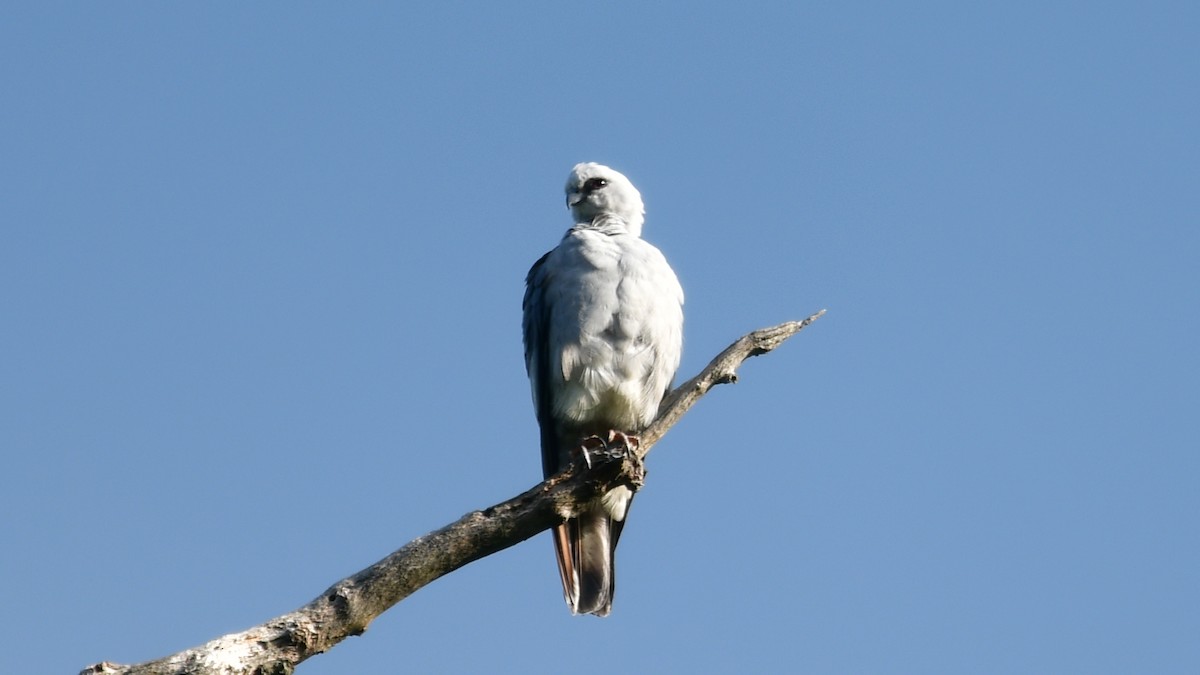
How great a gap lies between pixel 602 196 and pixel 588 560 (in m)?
2.68

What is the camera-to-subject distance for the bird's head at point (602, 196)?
961cm

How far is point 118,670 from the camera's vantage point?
5281 millimetres

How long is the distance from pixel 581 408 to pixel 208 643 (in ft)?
10.7

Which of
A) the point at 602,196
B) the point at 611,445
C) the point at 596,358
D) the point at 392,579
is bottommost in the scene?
the point at 392,579

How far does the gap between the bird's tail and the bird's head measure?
213 centimetres

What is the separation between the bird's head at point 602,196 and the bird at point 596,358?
787mm

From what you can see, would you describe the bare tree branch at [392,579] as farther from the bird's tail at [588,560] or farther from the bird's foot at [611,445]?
the bird's tail at [588,560]

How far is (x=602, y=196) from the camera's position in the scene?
380 inches

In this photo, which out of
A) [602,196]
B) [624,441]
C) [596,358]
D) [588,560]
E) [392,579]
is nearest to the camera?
[392,579]

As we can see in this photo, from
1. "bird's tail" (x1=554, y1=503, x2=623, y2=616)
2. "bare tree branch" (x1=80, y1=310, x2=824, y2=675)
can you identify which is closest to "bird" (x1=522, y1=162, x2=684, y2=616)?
"bird's tail" (x1=554, y1=503, x2=623, y2=616)

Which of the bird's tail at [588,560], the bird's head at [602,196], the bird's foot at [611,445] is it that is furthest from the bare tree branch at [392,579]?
the bird's head at [602,196]

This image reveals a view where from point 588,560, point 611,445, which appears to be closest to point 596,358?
point 611,445

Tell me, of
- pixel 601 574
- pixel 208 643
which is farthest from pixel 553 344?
pixel 208 643

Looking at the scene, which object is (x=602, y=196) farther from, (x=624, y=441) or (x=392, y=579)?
(x=392, y=579)
